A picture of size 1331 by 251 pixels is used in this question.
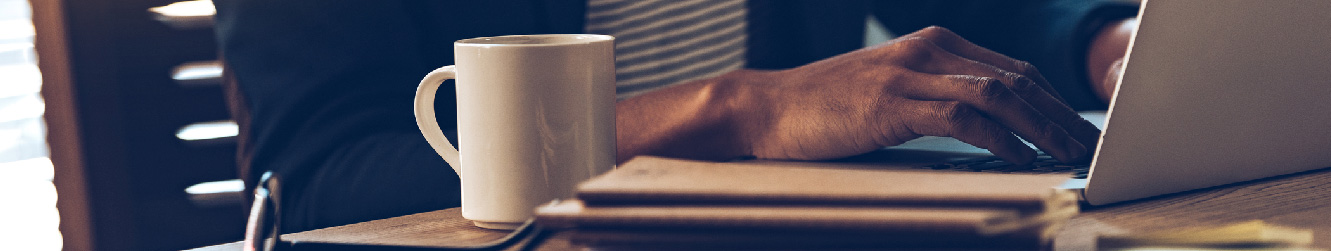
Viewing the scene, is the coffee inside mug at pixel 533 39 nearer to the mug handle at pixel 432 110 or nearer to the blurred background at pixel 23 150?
the mug handle at pixel 432 110

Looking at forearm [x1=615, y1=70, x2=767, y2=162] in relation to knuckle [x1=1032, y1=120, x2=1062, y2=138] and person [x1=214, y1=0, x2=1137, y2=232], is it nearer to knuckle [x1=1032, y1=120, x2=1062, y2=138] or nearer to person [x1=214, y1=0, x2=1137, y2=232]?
person [x1=214, y1=0, x2=1137, y2=232]

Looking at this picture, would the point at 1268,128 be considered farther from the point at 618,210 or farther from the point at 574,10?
the point at 574,10

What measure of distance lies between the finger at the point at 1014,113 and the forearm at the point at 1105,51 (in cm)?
50

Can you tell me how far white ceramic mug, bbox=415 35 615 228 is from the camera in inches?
17.0

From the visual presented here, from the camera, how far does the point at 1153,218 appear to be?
436mm

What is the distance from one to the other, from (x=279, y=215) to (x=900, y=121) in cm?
38

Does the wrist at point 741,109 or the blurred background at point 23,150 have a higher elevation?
the wrist at point 741,109

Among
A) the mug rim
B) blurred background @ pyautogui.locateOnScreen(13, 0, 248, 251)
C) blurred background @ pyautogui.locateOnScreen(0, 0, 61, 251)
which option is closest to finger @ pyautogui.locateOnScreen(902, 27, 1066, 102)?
the mug rim

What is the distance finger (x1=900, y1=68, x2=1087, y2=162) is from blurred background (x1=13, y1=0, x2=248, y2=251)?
1.75 m

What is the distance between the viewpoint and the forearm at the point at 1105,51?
1006 mm

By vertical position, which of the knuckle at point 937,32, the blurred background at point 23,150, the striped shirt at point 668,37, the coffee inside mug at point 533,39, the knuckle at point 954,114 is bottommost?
the blurred background at point 23,150

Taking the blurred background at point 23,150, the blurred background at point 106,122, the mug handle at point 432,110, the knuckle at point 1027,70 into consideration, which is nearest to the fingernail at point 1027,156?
the knuckle at point 1027,70

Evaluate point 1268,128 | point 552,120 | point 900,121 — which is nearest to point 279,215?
point 552,120

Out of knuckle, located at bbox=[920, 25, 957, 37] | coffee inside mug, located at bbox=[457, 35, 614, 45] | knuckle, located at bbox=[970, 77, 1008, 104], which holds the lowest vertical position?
knuckle, located at bbox=[970, 77, 1008, 104]
